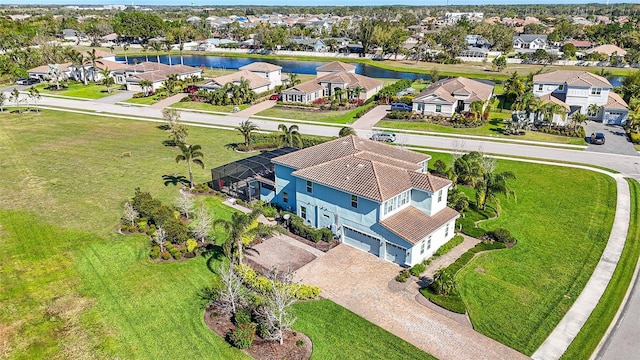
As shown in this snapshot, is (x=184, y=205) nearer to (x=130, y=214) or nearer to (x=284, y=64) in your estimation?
(x=130, y=214)

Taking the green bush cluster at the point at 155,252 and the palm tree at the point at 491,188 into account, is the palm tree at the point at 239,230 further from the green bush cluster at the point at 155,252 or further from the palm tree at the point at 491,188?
the palm tree at the point at 491,188

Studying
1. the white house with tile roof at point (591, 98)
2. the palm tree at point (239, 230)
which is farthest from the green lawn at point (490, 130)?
the palm tree at point (239, 230)

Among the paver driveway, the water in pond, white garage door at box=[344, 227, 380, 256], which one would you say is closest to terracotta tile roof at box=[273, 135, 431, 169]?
white garage door at box=[344, 227, 380, 256]

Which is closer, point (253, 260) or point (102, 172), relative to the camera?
point (253, 260)

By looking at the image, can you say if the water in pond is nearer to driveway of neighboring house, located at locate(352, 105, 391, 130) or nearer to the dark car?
driveway of neighboring house, located at locate(352, 105, 391, 130)

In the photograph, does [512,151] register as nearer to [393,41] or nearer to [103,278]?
[103,278]

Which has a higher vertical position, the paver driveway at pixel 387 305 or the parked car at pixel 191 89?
the parked car at pixel 191 89

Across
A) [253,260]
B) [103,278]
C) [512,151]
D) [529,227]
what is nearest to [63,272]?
[103,278]
